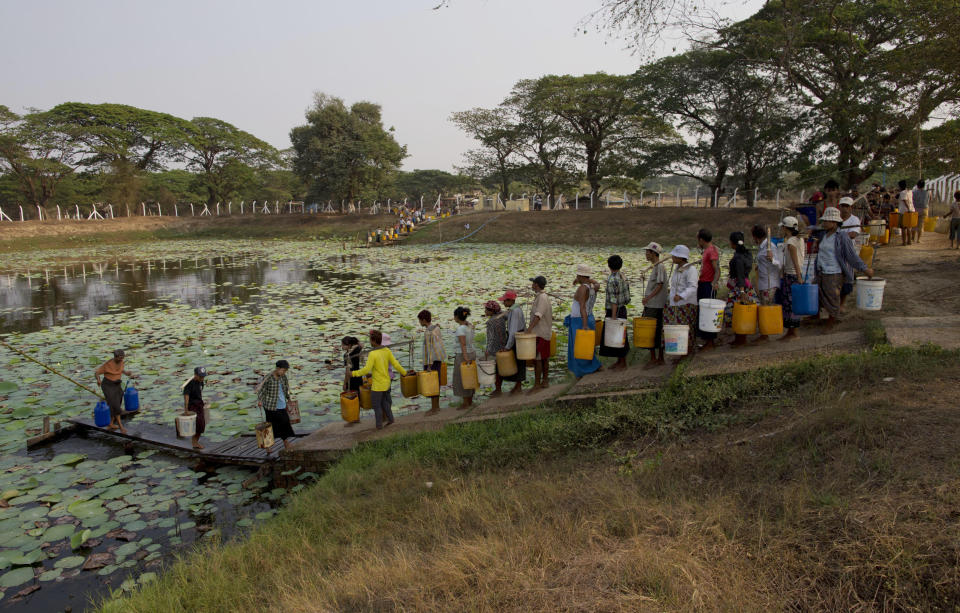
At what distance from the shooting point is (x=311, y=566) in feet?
12.0

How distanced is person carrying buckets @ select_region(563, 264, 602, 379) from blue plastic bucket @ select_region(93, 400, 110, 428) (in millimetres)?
5993

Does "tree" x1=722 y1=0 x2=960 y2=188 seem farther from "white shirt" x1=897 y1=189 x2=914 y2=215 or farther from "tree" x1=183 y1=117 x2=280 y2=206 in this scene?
"tree" x1=183 y1=117 x2=280 y2=206

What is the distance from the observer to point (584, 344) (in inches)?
241

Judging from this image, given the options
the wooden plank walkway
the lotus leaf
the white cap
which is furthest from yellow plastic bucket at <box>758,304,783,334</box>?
the lotus leaf

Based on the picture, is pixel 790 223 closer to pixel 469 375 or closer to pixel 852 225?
pixel 852 225

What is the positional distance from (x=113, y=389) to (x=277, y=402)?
2.60 m

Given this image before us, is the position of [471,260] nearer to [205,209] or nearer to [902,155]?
[902,155]

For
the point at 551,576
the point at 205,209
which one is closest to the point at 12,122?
the point at 205,209

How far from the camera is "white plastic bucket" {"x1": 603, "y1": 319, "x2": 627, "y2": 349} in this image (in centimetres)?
603

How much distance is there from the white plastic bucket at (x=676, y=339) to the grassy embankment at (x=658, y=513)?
0.52 m

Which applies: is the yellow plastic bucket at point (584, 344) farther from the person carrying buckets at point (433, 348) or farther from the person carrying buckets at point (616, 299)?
the person carrying buckets at point (433, 348)

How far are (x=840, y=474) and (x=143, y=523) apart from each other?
5.75m

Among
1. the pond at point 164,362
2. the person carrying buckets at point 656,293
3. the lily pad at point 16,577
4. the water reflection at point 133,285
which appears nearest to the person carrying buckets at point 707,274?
the person carrying buckets at point 656,293

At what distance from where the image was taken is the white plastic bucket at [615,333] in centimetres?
603
